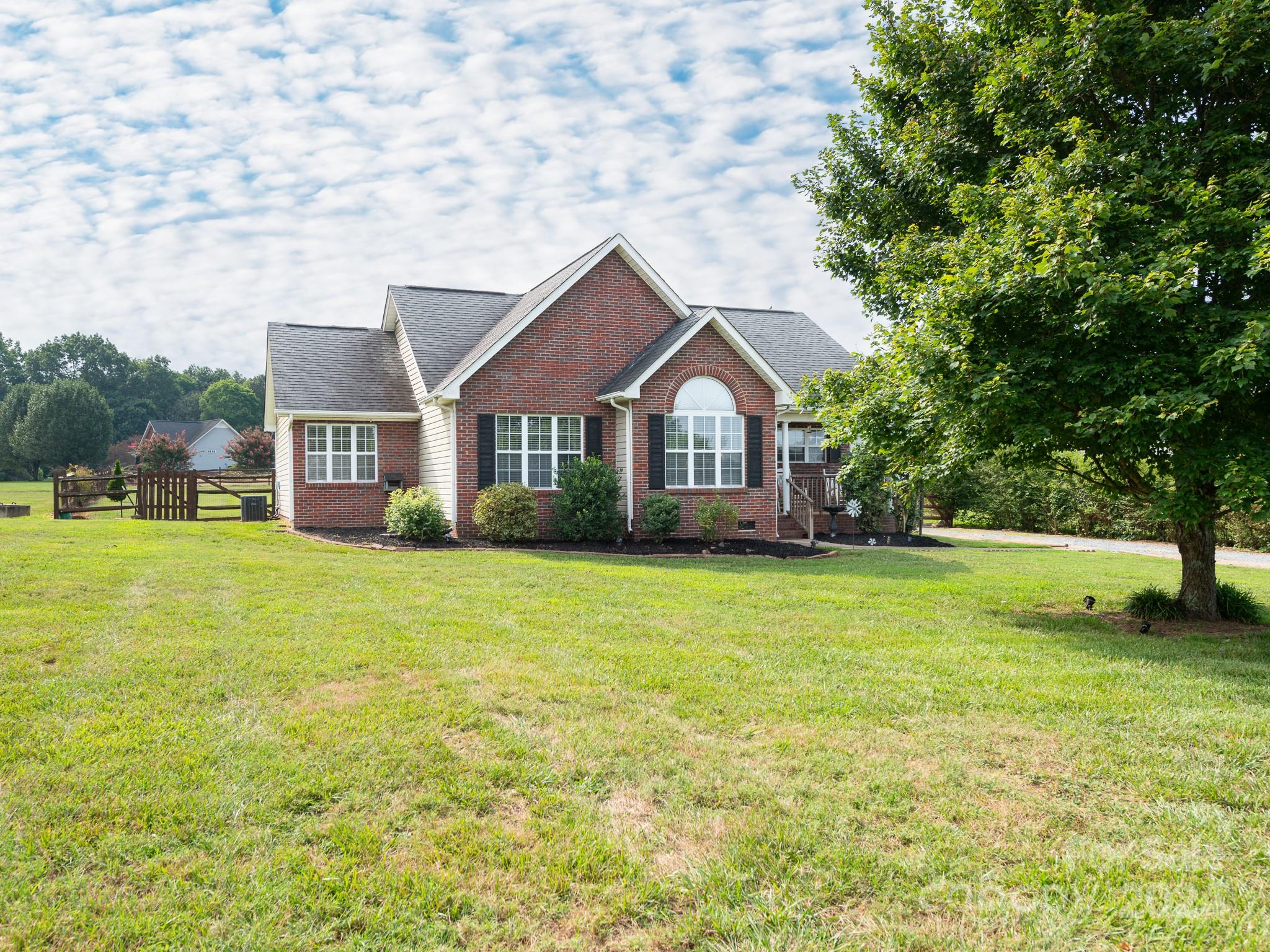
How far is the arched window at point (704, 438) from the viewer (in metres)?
16.8

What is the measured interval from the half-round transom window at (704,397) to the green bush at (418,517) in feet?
17.6

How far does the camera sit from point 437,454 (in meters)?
17.8

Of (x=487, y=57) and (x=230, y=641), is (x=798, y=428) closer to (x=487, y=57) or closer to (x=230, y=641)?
(x=487, y=57)

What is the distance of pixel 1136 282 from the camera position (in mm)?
6527

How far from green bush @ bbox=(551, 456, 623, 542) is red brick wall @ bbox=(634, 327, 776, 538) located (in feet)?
2.20

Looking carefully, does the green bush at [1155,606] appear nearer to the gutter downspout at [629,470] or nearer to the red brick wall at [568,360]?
the gutter downspout at [629,470]

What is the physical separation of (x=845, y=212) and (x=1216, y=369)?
5483 mm

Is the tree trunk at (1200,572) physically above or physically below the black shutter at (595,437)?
below

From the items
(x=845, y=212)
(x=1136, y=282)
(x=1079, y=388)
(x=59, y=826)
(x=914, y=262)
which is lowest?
(x=59, y=826)

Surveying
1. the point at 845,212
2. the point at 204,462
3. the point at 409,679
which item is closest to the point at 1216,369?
the point at 845,212

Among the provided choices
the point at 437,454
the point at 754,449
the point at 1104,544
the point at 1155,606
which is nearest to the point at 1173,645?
the point at 1155,606

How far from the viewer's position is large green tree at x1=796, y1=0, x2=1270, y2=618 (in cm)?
676

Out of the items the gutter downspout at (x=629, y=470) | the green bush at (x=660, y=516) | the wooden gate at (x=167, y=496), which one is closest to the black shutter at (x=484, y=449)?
the gutter downspout at (x=629, y=470)

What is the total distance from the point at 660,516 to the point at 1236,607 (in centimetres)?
956
